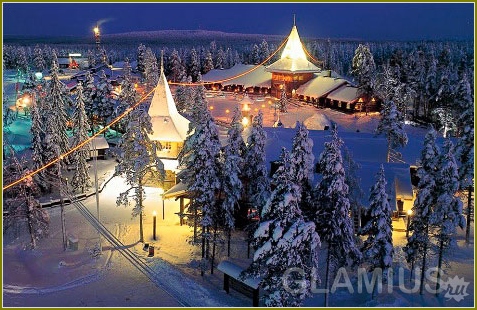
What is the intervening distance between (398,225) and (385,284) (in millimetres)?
8138

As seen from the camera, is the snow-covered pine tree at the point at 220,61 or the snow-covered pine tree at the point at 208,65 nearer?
the snow-covered pine tree at the point at 208,65

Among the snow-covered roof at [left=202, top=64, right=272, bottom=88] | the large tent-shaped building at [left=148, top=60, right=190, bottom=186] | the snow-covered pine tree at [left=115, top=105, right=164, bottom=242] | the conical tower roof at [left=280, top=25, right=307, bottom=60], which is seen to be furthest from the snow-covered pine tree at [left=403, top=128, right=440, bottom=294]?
the snow-covered roof at [left=202, top=64, right=272, bottom=88]

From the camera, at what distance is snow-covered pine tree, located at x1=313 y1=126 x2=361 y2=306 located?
68.1 ft

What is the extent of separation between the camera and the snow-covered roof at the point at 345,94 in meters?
65.1

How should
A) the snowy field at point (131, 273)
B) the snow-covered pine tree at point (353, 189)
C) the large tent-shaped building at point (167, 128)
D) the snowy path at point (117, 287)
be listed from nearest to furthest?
1. the snowy path at point (117, 287)
2. the snowy field at point (131, 273)
3. the snow-covered pine tree at point (353, 189)
4. the large tent-shaped building at point (167, 128)

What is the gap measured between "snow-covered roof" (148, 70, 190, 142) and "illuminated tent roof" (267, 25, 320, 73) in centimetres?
3858

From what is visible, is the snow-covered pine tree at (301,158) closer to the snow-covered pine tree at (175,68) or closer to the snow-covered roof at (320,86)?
the snow-covered roof at (320,86)

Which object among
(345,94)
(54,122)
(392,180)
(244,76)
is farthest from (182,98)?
(392,180)

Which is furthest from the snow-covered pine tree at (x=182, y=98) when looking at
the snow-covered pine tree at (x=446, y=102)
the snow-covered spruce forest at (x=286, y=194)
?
the snow-covered pine tree at (x=446, y=102)

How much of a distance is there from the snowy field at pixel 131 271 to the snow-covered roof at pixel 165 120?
18.5 ft

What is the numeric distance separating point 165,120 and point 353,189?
17655 millimetres

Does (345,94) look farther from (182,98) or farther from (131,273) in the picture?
(131,273)

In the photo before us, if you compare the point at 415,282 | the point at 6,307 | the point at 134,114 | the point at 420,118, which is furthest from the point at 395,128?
the point at 420,118

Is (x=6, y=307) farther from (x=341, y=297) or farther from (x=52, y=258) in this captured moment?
(x=341, y=297)
